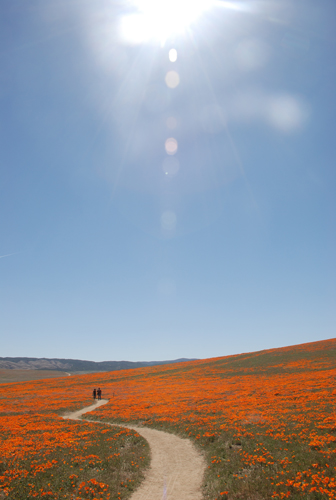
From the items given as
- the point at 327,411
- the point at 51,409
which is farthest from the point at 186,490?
the point at 51,409

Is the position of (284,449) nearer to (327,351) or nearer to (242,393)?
(242,393)

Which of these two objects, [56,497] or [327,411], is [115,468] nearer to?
[56,497]

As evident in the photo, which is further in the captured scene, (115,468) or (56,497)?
(115,468)

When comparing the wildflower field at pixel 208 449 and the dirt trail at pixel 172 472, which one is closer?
the wildflower field at pixel 208 449

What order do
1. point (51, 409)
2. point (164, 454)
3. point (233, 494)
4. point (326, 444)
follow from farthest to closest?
point (51, 409) → point (164, 454) → point (326, 444) → point (233, 494)

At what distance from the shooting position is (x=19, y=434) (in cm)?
2302

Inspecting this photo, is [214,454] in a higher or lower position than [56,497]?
lower

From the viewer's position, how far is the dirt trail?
13.0m

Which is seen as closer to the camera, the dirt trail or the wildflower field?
the wildflower field

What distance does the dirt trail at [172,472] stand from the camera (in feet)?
42.6

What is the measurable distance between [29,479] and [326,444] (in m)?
16.1

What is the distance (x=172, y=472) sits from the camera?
616 inches

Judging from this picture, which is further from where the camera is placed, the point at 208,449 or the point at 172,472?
the point at 208,449

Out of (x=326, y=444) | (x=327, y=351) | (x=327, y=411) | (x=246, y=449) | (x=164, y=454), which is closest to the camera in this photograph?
(x=326, y=444)
